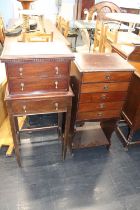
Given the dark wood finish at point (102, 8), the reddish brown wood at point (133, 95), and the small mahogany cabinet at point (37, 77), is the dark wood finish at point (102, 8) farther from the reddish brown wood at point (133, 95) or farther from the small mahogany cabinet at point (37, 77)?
the small mahogany cabinet at point (37, 77)

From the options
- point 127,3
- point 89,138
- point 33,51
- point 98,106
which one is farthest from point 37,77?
point 127,3

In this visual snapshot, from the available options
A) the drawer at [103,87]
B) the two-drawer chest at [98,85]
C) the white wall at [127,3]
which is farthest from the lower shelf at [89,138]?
the white wall at [127,3]

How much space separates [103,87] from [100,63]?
0.61ft

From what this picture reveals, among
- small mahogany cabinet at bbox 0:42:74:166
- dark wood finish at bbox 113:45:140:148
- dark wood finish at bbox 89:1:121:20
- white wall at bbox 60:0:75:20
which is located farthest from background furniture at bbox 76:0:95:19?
small mahogany cabinet at bbox 0:42:74:166

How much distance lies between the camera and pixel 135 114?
1.77 metres

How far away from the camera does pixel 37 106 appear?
1398mm

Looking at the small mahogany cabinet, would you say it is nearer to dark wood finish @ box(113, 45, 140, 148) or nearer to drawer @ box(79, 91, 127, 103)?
drawer @ box(79, 91, 127, 103)

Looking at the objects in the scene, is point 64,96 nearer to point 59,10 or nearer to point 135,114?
point 135,114

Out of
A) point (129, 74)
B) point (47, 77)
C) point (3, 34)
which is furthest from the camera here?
point (3, 34)

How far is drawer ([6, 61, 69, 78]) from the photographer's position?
48.3 inches

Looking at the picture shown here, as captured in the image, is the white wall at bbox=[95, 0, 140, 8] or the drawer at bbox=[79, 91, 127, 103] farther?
the white wall at bbox=[95, 0, 140, 8]

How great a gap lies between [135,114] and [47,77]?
922mm

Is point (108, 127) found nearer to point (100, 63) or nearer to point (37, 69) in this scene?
point (100, 63)

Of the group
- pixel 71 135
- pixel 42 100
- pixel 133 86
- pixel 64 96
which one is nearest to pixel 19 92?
pixel 42 100
